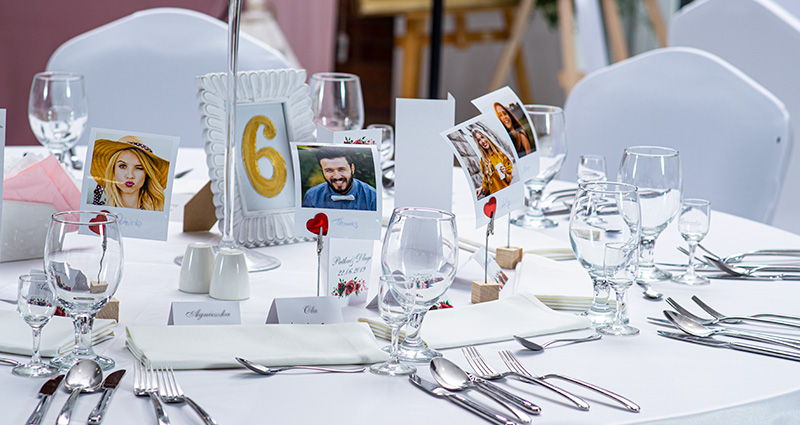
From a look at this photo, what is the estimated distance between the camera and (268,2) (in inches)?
174

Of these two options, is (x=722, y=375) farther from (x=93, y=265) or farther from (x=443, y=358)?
(x=93, y=265)

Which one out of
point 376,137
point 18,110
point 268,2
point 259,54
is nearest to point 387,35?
point 268,2

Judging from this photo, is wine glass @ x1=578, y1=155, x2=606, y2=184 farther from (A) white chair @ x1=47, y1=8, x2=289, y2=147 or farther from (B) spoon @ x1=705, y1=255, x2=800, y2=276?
(A) white chair @ x1=47, y1=8, x2=289, y2=147

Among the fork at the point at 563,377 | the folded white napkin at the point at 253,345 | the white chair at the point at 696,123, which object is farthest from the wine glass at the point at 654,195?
the white chair at the point at 696,123

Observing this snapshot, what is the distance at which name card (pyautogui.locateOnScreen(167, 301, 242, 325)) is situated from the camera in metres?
1.02

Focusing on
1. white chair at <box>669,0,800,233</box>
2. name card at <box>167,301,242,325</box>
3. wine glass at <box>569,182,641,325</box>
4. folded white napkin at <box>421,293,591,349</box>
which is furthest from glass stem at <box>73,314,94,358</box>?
white chair at <box>669,0,800,233</box>

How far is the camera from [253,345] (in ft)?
3.16

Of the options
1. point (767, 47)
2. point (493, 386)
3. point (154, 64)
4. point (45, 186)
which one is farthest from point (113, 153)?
point (767, 47)

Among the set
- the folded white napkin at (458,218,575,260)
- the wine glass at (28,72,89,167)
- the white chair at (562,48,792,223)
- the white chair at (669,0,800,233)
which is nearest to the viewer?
the folded white napkin at (458,218,575,260)

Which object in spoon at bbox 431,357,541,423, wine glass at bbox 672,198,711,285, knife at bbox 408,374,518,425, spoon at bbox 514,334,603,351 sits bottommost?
knife at bbox 408,374,518,425

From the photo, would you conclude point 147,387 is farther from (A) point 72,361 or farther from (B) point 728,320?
(B) point 728,320

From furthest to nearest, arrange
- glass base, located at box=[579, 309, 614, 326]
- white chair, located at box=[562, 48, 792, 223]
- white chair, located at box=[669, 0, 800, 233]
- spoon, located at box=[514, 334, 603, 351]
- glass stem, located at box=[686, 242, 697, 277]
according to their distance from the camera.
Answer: white chair, located at box=[669, 0, 800, 233] → white chair, located at box=[562, 48, 792, 223] → glass stem, located at box=[686, 242, 697, 277] → glass base, located at box=[579, 309, 614, 326] → spoon, located at box=[514, 334, 603, 351]

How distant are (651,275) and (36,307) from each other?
877 mm

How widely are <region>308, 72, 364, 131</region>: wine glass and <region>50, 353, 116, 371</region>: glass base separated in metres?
0.83
